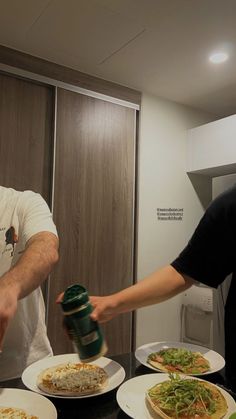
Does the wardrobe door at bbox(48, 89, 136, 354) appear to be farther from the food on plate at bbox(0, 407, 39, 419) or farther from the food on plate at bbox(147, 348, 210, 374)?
A: the food on plate at bbox(0, 407, 39, 419)

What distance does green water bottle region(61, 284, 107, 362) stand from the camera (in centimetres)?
80

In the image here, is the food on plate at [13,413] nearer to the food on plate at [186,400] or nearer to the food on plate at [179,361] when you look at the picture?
the food on plate at [186,400]

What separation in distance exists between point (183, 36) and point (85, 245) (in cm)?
152

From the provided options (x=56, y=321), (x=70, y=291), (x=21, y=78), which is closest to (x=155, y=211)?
(x=56, y=321)

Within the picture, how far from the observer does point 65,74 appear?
2.55 metres

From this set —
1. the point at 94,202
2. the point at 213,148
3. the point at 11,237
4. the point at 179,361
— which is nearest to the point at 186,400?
the point at 179,361

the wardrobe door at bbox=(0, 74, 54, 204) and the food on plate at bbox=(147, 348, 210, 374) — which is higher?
the wardrobe door at bbox=(0, 74, 54, 204)

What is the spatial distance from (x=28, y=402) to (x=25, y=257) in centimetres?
39

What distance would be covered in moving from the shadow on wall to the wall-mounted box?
0.07 meters

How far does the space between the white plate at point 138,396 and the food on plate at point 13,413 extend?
220 mm

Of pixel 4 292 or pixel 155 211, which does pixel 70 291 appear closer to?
pixel 4 292

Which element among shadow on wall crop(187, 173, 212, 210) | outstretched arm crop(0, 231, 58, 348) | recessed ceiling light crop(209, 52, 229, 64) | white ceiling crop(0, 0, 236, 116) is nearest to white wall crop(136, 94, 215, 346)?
shadow on wall crop(187, 173, 212, 210)

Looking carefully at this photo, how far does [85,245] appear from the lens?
2.62 metres

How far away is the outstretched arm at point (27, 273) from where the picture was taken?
82 cm
